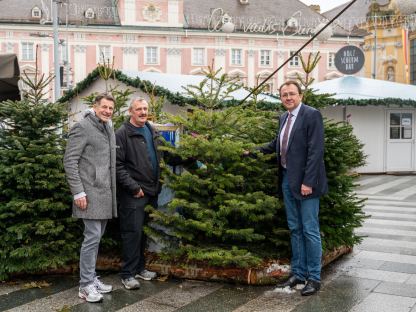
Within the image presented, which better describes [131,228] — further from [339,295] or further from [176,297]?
[339,295]

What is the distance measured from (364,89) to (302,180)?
14124mm

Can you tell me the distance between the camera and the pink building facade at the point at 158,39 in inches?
2149

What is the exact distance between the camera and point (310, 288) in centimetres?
547

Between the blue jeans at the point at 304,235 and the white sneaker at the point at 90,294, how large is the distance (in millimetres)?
1965

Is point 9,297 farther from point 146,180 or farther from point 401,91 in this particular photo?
point 401,91

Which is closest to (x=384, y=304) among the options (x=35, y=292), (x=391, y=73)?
(x=35, y=292)

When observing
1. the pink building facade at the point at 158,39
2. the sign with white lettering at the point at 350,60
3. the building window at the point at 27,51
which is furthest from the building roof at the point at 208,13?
the sign with white lettering at the point at 350,60

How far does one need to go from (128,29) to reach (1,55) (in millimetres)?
48743

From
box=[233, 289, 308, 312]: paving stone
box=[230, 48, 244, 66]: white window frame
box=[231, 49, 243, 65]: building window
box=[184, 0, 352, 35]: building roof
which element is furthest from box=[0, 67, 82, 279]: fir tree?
box=[184, 0, 352, 35]: building roof

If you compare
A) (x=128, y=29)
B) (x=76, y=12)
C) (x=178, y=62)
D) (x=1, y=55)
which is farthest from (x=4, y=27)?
(x=1, y=55)

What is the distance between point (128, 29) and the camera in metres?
55.9

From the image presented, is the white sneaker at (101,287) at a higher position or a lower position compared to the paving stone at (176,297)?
higher

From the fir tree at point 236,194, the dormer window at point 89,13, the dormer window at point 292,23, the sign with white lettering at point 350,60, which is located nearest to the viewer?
the fir tree at point 236,194

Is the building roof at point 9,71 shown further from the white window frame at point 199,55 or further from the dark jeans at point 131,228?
the white window frame at point 199,55
